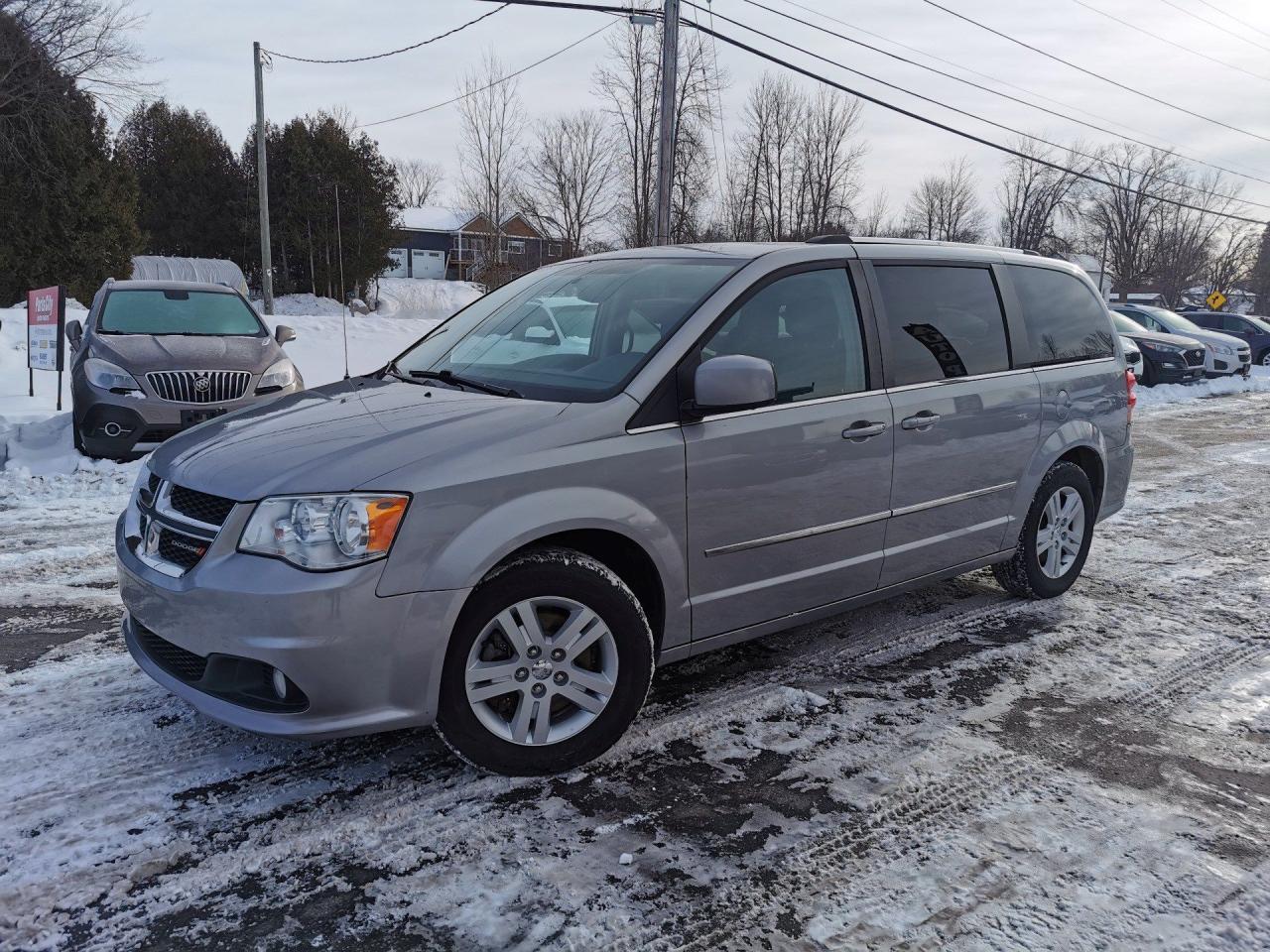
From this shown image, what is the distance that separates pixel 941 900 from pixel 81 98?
32.8 meters

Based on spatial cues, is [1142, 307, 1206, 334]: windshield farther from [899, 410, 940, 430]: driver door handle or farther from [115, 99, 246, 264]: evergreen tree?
[115, 99, 246, 264]: evergreen tree

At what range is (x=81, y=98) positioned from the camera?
27656mm

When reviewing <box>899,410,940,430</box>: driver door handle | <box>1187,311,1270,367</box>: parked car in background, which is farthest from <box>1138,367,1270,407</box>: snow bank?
<box>899,410,940,430</box>: driver door handle

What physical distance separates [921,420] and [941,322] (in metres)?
0.58

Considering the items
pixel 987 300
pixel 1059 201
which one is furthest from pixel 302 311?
pixel 1059 201

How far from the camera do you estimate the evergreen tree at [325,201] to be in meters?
38.0

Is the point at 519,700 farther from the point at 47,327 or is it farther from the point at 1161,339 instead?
the point at 1161,339

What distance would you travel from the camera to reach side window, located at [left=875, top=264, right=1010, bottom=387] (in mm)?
4152

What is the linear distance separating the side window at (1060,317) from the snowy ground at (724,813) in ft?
5.04

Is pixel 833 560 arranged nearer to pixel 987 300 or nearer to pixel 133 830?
pixel 987 300

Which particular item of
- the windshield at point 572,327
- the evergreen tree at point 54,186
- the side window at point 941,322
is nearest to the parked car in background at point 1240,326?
the side window at point 941,322

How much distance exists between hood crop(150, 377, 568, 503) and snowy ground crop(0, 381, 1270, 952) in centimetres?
98

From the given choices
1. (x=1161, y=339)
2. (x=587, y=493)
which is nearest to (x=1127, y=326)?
(x=1161, y=339)

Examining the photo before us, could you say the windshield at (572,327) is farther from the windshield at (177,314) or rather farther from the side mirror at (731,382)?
the windshield at (177,314)
